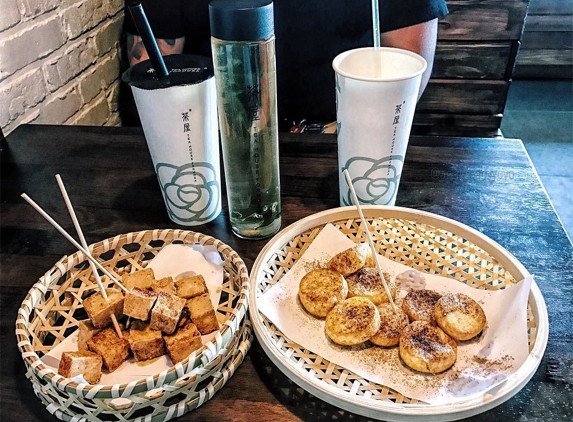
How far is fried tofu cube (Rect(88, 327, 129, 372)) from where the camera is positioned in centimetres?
64

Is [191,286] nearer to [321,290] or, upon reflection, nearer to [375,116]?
[321,290]

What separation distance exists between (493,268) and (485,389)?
24cm

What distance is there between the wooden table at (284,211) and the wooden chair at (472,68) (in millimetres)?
1514

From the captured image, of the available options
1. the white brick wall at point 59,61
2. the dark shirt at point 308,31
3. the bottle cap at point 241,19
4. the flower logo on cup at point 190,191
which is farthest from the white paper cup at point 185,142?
the dark shirt at point 308,31

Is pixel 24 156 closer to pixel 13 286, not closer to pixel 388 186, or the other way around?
pixel 13 286

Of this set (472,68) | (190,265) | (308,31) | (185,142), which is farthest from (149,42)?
(472,68)

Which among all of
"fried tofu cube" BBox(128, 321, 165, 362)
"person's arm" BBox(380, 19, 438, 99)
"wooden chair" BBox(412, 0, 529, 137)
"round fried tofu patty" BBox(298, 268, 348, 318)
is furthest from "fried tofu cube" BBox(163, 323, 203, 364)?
"wooden chair" BBox(412, 0, 529, 137)

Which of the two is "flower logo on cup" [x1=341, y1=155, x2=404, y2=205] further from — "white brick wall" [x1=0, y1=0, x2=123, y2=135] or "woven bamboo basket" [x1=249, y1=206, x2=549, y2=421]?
"white brick wall" [x1=0, y1=0, x2=123, y2=135]

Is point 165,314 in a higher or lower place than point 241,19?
lower

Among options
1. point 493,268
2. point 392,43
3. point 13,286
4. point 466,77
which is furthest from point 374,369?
point 466,77

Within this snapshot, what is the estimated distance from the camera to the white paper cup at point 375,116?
0.77m

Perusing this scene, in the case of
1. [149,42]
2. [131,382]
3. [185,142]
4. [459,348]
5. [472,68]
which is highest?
[149,42]

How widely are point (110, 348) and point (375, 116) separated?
520 millimetres

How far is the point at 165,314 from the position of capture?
25.7 inches
